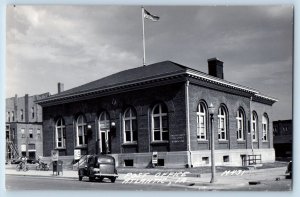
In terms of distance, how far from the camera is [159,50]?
38.5 ft

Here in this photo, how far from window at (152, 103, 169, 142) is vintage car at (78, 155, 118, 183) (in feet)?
4.53

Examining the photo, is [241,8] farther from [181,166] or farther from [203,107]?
[181,166]

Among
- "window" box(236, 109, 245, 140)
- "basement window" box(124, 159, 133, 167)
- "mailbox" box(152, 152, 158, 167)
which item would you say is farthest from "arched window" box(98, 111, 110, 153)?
"window" box(236, 109, 245, 140)

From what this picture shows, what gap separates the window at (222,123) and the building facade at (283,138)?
150 centimetres

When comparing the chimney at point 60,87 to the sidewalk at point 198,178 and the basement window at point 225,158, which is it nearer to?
the sidewalk at point 198,178

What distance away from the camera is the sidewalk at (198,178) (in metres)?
11.2

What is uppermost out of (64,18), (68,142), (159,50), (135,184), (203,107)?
(64,18)

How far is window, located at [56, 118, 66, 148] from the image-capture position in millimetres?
13570

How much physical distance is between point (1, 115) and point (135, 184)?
11.5 ft

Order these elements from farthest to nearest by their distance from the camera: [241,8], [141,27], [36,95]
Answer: [36,95], [141,27], [241,8]

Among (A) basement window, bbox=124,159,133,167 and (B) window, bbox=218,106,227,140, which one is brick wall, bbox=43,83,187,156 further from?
(B) window, bbox=218,106,227,140

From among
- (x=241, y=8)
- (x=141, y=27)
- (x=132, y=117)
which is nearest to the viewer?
(x=241, y=8)

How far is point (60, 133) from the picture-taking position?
13.6 metres

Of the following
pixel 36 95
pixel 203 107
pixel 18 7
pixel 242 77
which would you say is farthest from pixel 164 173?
pixel 18 7
